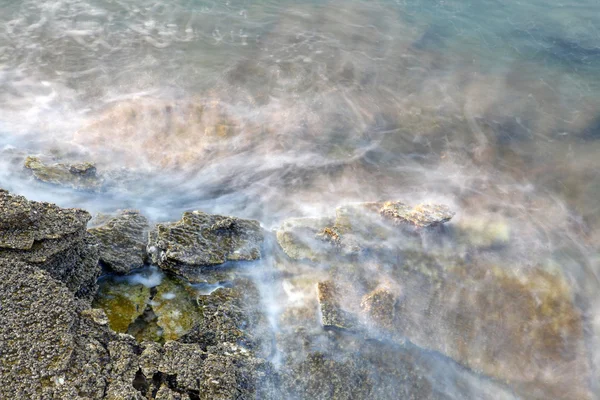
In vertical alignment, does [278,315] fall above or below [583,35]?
below

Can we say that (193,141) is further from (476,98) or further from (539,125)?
(539,125)

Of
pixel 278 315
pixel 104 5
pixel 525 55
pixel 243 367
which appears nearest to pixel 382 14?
pixel 525 55

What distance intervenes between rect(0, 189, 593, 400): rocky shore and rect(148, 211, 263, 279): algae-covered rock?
0.07ft

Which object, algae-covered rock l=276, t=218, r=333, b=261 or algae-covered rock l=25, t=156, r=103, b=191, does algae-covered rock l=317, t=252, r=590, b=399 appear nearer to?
algae-covered rock l=276, t=218, r=333, b=261

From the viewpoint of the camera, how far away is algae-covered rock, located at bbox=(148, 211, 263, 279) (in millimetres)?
6074

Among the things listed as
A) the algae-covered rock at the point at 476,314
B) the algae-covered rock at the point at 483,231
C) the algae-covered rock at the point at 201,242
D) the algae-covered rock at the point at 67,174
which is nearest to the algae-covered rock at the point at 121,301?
the algae-covered rock at the point at 201,242

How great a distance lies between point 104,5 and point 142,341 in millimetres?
11670

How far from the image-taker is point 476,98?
38.6 feet

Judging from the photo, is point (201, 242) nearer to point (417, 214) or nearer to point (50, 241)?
point (50, 241)

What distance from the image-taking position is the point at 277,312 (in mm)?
6004

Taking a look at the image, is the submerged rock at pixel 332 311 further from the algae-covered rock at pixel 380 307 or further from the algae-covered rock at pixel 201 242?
the algae-covered rock at pixel 201 242

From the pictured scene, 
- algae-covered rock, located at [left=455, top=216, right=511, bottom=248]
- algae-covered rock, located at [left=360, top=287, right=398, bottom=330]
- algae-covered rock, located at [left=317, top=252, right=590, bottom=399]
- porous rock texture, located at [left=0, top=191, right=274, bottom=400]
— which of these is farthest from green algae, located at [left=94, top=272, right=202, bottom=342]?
algae-covered rock, located at [left=455, top=216, right=511, bottom=248]

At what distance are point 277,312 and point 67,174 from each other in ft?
14.0

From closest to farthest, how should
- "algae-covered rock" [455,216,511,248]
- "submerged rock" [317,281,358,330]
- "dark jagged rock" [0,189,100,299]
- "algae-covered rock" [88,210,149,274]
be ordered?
1. "dark jagged rock" [0,189,100,299]
2. "submerged rock" [317,281,358,330]
3. "algae-covered rock" [88,210,149,274]
4. "algae-covered rock" [455,216,511,248]
